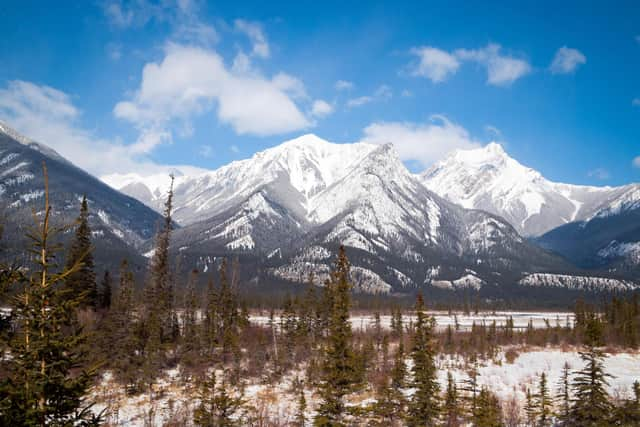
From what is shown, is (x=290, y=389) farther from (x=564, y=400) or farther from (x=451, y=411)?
(x=564, y=400)

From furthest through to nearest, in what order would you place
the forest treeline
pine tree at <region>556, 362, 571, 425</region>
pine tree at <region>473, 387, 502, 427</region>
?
pine tree at <region>473, 387, 502, 427</region> → pine tree at <region>556, 362, 571, 425</region> → the forest treeline

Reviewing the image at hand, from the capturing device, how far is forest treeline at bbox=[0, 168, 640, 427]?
39.2 ft

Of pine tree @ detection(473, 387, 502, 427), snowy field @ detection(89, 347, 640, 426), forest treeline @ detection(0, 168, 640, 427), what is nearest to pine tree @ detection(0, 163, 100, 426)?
forest treeline @ detection(0, 168, 640, 427)

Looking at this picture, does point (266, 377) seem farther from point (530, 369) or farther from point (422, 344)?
point (530, 369)

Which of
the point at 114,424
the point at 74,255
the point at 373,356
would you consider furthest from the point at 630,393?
the point at 74,255

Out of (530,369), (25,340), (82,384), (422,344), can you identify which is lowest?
(530,369)

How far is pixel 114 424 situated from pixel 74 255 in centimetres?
2953

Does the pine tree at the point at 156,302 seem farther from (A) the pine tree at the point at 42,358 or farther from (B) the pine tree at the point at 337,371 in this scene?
(A) the pine tree at the point at 42,358

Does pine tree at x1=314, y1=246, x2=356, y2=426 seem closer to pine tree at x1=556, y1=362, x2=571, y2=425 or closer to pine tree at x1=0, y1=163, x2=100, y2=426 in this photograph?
pine tree at x1=556, y1=362, x2=571, y2=425

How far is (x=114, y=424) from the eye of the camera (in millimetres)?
35188

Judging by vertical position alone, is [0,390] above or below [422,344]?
above

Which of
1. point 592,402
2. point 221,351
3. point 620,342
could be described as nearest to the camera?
point 592,402

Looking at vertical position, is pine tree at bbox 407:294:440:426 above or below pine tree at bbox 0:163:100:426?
below

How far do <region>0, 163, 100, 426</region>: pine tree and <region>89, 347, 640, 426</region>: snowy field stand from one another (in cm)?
1093
